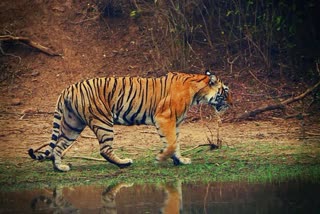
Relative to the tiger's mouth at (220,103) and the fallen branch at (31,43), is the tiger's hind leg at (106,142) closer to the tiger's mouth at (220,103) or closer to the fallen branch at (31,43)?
the tiger's mouth at (220,103)

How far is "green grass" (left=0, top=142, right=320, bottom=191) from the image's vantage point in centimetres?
1114

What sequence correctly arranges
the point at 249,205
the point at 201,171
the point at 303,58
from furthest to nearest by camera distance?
the point at 303,58
the point at 201,171
the point at 249,205

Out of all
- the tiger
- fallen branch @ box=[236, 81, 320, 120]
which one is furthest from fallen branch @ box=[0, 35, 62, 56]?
the tiger

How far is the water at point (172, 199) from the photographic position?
9.54 metres

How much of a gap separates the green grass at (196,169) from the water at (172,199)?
0.34 m

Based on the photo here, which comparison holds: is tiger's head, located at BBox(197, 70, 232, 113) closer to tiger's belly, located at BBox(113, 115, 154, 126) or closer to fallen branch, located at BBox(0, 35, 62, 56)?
tiger's belly, located at BBox(113, 115, 154, 126)

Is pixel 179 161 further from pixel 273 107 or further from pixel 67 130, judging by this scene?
pixel 273 107

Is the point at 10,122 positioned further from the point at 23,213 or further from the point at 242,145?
the point at 23,213

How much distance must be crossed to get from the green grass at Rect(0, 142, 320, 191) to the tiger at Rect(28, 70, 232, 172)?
0.64 feet

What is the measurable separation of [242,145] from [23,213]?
4266 millimetres

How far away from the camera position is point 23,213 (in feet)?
31.6

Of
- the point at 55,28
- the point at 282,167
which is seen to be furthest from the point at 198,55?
the point at 282,167

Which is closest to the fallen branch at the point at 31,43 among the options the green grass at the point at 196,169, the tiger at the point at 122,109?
the green grass at the point at 196,169

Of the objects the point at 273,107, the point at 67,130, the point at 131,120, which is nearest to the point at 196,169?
the point at 131,120
